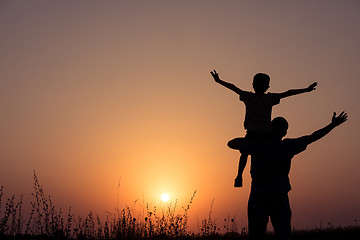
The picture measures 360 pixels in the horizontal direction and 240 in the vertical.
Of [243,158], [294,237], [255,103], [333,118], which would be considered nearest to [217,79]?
[255,103]

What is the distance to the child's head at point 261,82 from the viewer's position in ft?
22.3

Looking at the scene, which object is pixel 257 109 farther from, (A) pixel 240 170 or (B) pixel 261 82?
(A) pixel 240 170

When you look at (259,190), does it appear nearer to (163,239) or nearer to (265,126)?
(265,126)

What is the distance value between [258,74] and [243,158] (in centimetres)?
142

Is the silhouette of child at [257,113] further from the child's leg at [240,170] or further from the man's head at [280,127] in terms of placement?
the man's head at [280,127]

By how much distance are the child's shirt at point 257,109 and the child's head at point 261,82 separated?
0.16 meters

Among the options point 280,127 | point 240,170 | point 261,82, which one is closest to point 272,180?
point 280,127

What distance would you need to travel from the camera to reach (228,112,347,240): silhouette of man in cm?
513

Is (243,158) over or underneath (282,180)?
over

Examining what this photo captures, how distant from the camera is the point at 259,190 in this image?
5148 millimetres

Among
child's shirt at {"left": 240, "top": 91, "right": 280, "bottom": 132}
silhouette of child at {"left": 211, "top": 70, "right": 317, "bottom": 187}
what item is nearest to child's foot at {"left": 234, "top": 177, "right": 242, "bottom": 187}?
silhouette of child at {"left": 211, "top": 70, "right": 317, "bottom": 187}

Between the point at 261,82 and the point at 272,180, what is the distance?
2.16m

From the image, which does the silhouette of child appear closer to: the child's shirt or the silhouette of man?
the child's shirt

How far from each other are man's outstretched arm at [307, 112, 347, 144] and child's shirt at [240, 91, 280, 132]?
183 centimetres
